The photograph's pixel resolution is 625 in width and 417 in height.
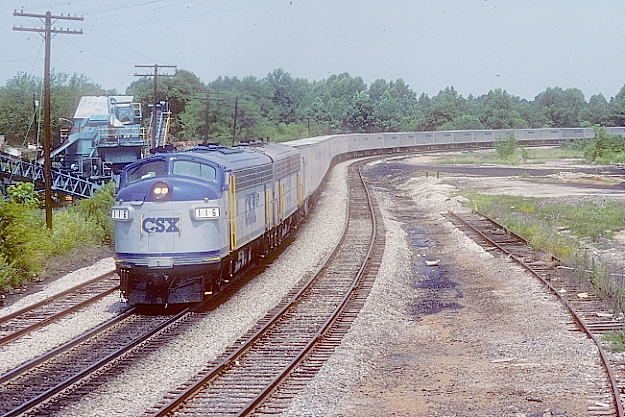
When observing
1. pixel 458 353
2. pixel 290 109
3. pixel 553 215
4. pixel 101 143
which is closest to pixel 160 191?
pixel 458 353

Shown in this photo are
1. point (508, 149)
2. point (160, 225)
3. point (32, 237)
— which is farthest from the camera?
point (508, 149)

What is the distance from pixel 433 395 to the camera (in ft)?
36.4

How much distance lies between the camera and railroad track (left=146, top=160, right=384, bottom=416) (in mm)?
10742

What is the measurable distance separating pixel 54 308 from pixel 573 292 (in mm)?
10602

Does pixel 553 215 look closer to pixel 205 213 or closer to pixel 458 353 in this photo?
pixel 205 213

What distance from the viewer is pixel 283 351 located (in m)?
13.4

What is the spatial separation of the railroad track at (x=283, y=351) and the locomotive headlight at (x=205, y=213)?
85.1 inches

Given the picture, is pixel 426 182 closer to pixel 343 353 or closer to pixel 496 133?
pixel 343 353

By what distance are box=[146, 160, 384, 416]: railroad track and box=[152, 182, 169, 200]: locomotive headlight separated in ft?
9.68

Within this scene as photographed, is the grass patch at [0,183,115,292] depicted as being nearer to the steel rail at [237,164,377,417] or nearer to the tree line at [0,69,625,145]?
the steel rail at [237,164,377,417]

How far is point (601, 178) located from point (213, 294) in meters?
39.3

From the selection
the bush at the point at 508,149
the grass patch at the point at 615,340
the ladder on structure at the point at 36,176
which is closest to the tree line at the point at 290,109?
the ladder on structure at the point at 36,176

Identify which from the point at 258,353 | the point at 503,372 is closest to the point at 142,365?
the point at 258,353

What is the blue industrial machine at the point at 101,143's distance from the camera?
61.7 m
